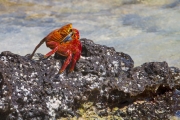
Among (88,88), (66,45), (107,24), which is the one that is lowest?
(88,88)

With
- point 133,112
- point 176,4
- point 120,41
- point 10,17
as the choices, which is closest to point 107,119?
point 133,112

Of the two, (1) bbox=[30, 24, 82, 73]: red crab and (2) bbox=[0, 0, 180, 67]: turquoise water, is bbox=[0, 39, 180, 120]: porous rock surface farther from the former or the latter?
(2) bbox=[0, 0, 180, 67]: turquoise water

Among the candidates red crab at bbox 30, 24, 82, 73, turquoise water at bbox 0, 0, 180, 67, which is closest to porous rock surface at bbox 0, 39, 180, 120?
red crab at bbox 30, 24, 82, 73

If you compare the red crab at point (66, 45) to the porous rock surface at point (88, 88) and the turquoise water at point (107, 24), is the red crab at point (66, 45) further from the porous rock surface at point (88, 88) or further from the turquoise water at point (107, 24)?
the turquoise water at point (107, 24)

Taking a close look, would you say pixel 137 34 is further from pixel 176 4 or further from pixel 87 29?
pixel 176 4

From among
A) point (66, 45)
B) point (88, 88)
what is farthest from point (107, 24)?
point (88, 88)

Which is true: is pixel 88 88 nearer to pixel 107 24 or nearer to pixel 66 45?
pixel 66 45
